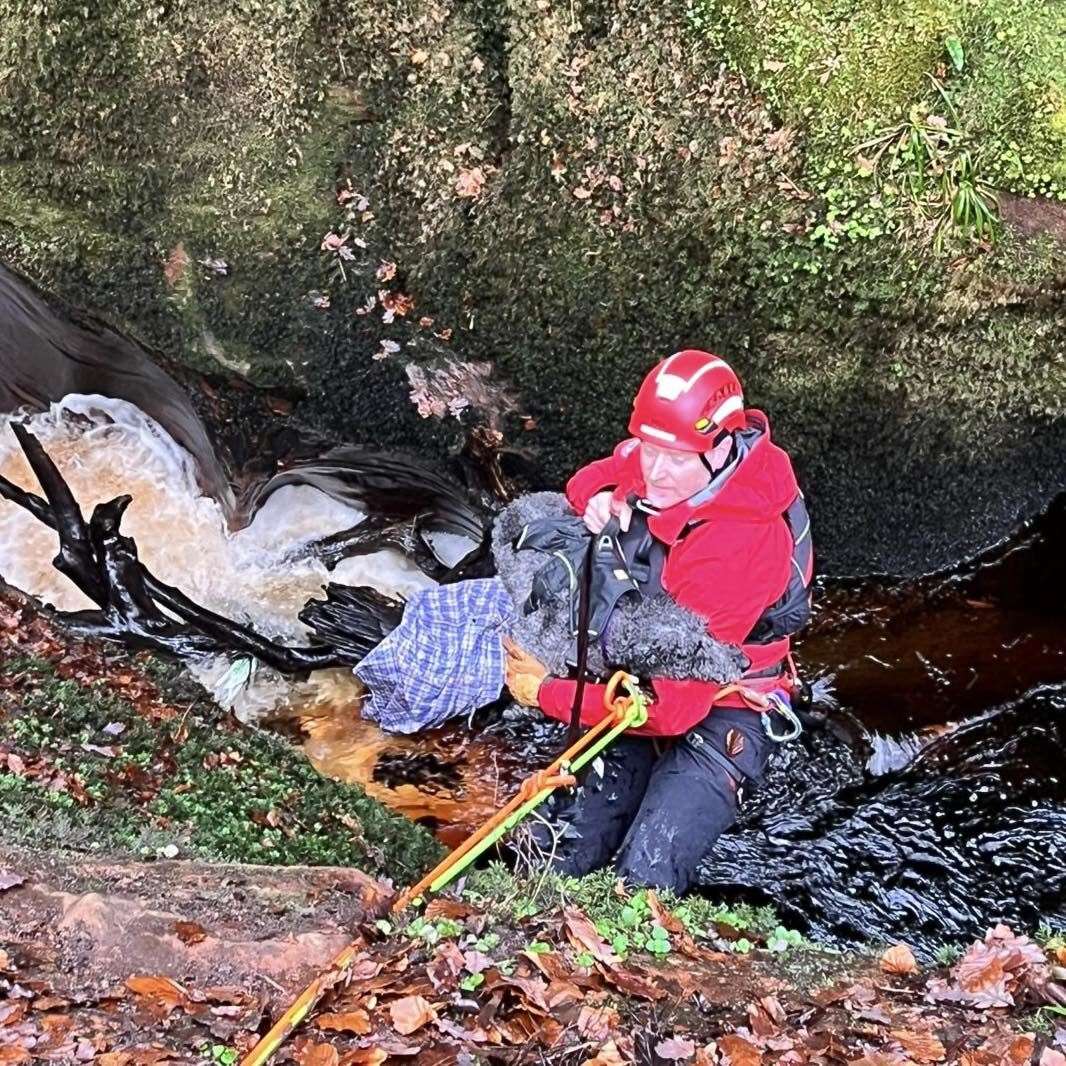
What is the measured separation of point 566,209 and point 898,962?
361cm

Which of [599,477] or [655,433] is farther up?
[655,433]

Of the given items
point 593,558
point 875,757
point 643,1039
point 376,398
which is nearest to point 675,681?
point 593,558

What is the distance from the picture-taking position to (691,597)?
→ 3.45 metres

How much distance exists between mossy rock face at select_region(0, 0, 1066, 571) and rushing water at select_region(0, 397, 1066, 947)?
892 millimetres

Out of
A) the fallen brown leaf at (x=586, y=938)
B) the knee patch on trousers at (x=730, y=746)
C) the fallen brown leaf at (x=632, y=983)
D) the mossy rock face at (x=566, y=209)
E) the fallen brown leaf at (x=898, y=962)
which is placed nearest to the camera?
the fallen brown leaf at (x=632, y=983)

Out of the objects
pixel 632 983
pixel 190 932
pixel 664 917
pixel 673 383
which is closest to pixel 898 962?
pixel 664 917

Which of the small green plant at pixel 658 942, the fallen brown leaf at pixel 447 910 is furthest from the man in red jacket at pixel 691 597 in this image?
the fallen brown leaf at pixel 447 910

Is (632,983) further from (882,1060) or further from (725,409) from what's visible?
(725,409)

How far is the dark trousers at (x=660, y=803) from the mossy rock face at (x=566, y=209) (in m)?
1.90

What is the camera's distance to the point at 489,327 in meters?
5.11

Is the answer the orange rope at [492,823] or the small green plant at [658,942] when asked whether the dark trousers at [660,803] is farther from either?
the orange rope at [492,823]

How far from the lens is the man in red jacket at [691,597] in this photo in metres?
3.37

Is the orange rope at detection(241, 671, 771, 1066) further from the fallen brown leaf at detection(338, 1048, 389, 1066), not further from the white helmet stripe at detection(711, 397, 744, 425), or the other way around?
the white helmet stripe at detection(711, 397, 744, 425)

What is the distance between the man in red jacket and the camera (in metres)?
3.37
